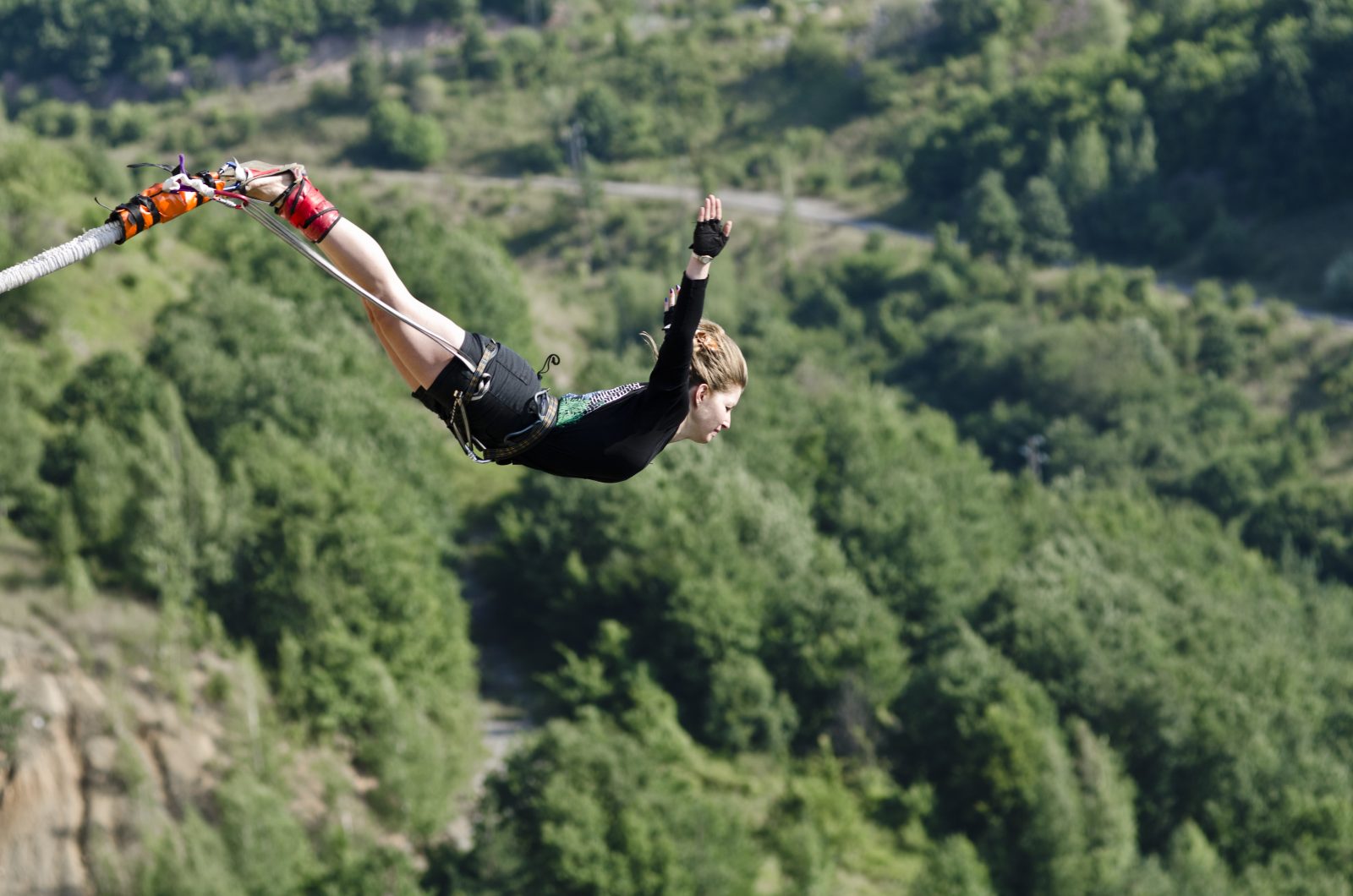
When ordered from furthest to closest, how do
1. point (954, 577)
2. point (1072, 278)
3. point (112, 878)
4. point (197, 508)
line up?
point (1072, 278) < point (954, 577) < point (197, 508) < point (112, 878)

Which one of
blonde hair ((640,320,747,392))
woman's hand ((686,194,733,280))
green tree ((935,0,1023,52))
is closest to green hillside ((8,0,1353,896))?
green tree ((935,0,1023,52))

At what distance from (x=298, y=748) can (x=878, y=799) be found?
24.6 m

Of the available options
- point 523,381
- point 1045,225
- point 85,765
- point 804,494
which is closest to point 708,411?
point 523,381

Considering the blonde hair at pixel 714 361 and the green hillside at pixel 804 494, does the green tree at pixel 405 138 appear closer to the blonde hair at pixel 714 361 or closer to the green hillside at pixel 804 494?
the green hillside at pixel 804 494

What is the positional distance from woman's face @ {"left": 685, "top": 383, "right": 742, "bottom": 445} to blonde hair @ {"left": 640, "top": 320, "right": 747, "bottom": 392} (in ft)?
0.19

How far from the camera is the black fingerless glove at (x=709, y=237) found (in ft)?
40.7

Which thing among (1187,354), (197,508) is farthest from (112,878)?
(1187,354)

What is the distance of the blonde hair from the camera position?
14.5m

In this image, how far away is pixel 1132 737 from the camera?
7988 centimetres

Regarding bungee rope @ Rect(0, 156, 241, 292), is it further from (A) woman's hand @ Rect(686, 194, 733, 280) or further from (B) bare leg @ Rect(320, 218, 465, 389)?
(A) woman's hand @ Rect(686, 194, 733, 280)

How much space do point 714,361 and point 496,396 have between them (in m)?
1.91

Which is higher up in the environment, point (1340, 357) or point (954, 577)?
point (1340, 357)

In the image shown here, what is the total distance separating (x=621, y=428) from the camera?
14.2m

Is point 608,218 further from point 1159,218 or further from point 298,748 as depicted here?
point 298,748
